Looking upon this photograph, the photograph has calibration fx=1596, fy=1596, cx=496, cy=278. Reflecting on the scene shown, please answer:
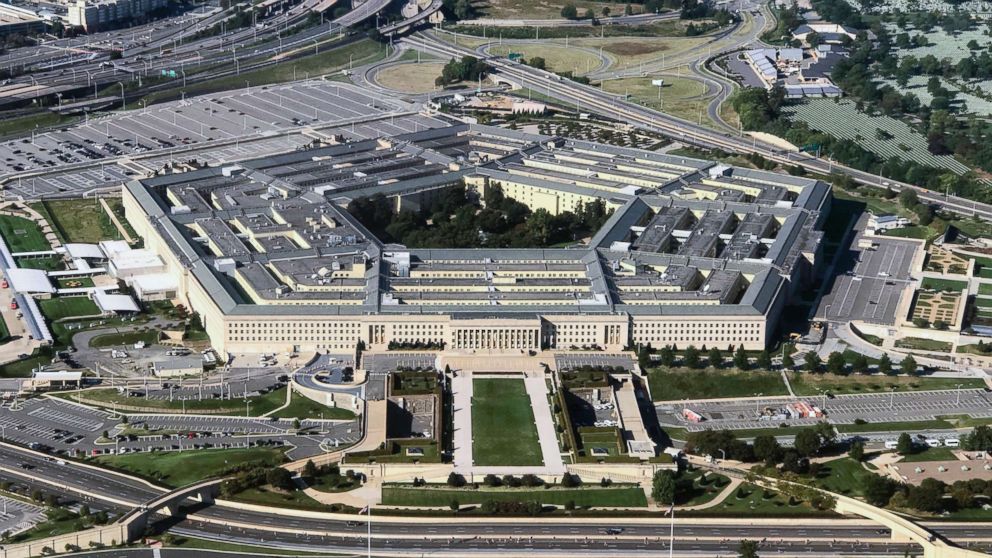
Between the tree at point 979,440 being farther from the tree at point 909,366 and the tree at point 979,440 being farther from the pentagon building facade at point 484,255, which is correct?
the pentagon building facade at point 484,255

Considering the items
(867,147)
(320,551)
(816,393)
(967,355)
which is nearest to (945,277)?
(967,355)

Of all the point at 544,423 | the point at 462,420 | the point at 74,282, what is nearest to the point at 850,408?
the point at 544,423

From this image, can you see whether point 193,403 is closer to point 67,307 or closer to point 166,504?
point 166,504

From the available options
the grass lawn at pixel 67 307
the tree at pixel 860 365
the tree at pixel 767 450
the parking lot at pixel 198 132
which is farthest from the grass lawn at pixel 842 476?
the parking lot at pixel 198 132

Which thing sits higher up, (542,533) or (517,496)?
(542,533)

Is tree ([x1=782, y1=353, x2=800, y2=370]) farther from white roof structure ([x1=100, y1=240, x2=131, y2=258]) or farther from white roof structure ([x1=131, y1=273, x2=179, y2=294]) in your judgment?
white roof structure ([x1=100, y1=240, x2=131, y2=258])

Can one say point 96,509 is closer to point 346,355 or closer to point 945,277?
point 346,355

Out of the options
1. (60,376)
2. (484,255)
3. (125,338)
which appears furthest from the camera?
(484,255)

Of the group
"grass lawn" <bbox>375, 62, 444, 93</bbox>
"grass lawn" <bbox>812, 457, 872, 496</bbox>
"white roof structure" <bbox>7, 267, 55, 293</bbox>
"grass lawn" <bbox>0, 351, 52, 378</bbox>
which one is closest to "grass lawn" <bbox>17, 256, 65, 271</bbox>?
"white roof structure" <bbox>7, 267, 55, 293</bbox>
